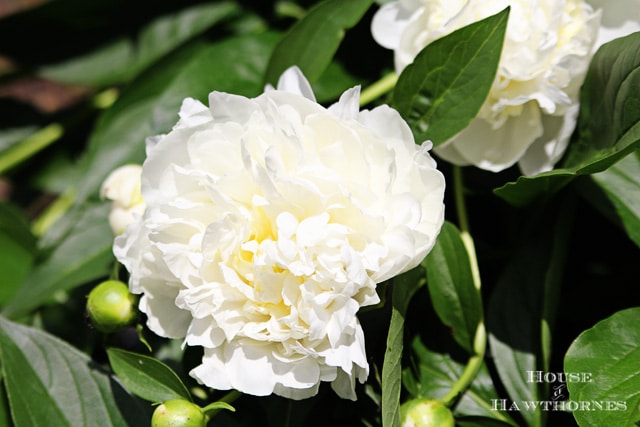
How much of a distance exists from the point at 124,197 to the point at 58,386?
15 cm

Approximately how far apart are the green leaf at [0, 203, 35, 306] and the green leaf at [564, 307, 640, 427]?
1.83 ft

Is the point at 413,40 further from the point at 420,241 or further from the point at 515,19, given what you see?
the point at 420,241

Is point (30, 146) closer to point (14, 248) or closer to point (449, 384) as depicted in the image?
point (14, 248)

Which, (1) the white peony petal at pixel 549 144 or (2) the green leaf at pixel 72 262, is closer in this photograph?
(1) the white peony petal at pixel 549 144

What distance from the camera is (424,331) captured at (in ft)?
1.90

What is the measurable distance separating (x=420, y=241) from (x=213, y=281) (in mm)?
129

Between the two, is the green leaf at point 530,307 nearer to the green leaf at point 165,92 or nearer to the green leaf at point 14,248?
the green leaf at point 165,92

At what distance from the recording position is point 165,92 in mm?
675

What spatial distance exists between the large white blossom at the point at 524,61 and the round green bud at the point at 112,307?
0.82ft

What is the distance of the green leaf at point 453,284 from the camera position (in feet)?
1.72

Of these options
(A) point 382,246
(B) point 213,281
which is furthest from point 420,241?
(B) point 213,281

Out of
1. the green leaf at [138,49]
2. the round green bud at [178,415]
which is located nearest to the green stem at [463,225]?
the round green bud at [178,415]

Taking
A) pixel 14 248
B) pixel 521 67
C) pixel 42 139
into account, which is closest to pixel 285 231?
pixel 521 67

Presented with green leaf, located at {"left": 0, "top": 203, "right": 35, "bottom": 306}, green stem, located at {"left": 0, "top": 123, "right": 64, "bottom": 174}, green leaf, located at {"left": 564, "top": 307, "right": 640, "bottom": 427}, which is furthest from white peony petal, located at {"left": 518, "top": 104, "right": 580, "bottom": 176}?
green stem, located at {"left": 0, "top": 123, "right": 64, "bottom": 174}
